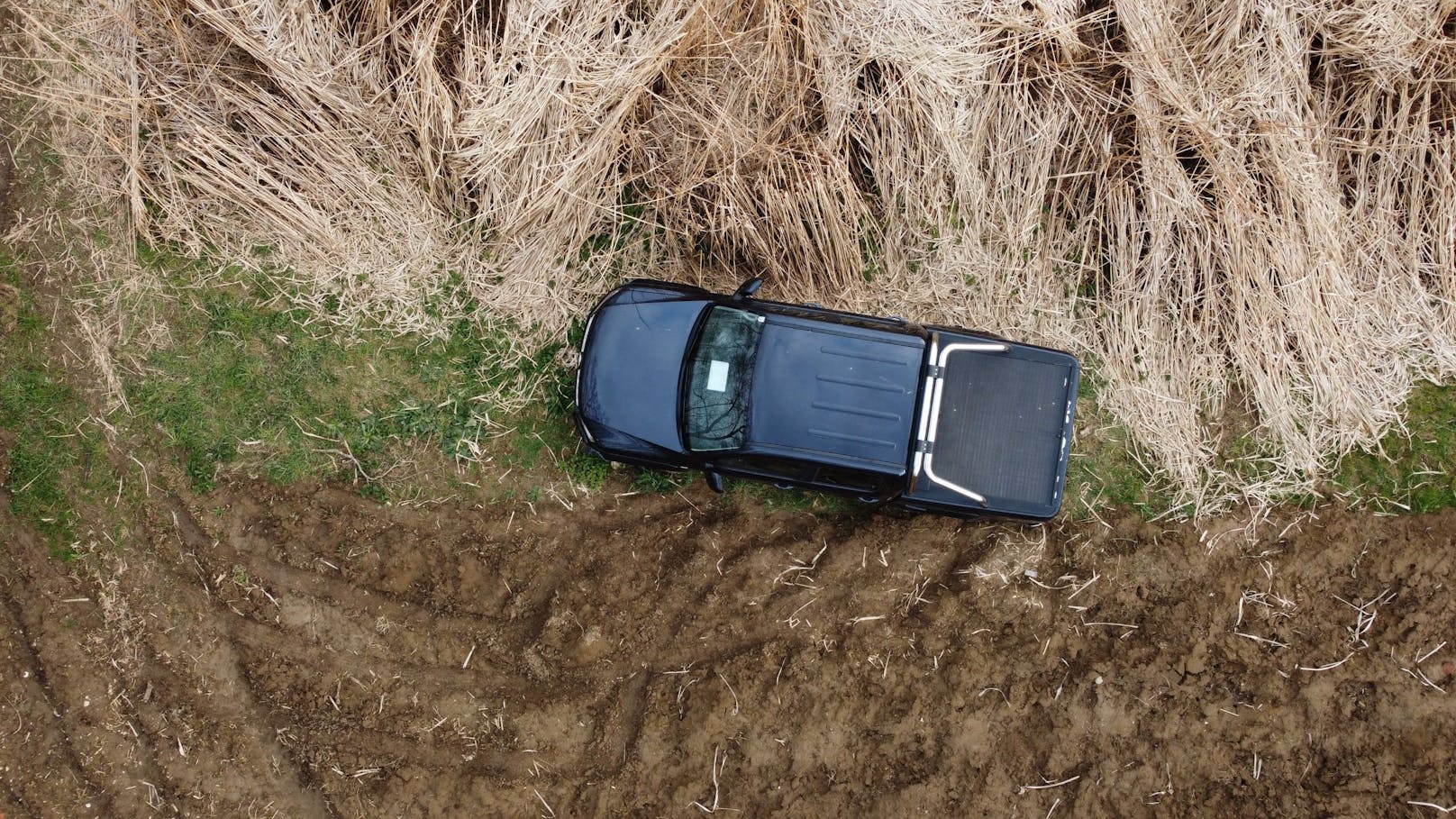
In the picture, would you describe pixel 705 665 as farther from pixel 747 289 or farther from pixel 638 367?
pixel 747 289

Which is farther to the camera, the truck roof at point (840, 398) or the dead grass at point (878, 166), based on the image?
the dead grass at point (878, 166)

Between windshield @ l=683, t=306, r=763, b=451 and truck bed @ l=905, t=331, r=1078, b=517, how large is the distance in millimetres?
1168

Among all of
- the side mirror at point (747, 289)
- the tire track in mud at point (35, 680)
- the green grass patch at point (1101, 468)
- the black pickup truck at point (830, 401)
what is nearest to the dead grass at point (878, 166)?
the green grass patch at point (1101, 468)

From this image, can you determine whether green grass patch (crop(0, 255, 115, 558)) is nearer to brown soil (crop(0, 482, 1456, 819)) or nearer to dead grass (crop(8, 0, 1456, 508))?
brown soil (crop(0, 482, 1456, 819))

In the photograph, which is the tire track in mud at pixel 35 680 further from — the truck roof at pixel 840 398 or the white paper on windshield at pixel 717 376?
the truck roof at pixel 840 398

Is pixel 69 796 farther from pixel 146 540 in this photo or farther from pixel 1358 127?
pixel 1358 127

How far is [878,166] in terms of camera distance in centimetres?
562

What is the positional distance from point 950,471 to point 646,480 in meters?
2.10

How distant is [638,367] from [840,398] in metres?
1.30

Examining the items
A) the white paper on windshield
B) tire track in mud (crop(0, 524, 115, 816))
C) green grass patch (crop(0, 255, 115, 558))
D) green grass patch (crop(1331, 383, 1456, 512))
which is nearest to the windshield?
the white paper on windshield

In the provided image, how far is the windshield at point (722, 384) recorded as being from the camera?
491cm

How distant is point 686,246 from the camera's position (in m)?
5.73

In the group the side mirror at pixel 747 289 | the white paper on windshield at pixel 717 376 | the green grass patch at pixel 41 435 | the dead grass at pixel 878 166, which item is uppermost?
the dead grass at pixel 878 166

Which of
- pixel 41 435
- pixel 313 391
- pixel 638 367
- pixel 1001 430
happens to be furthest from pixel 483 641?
pixel 1001 430
